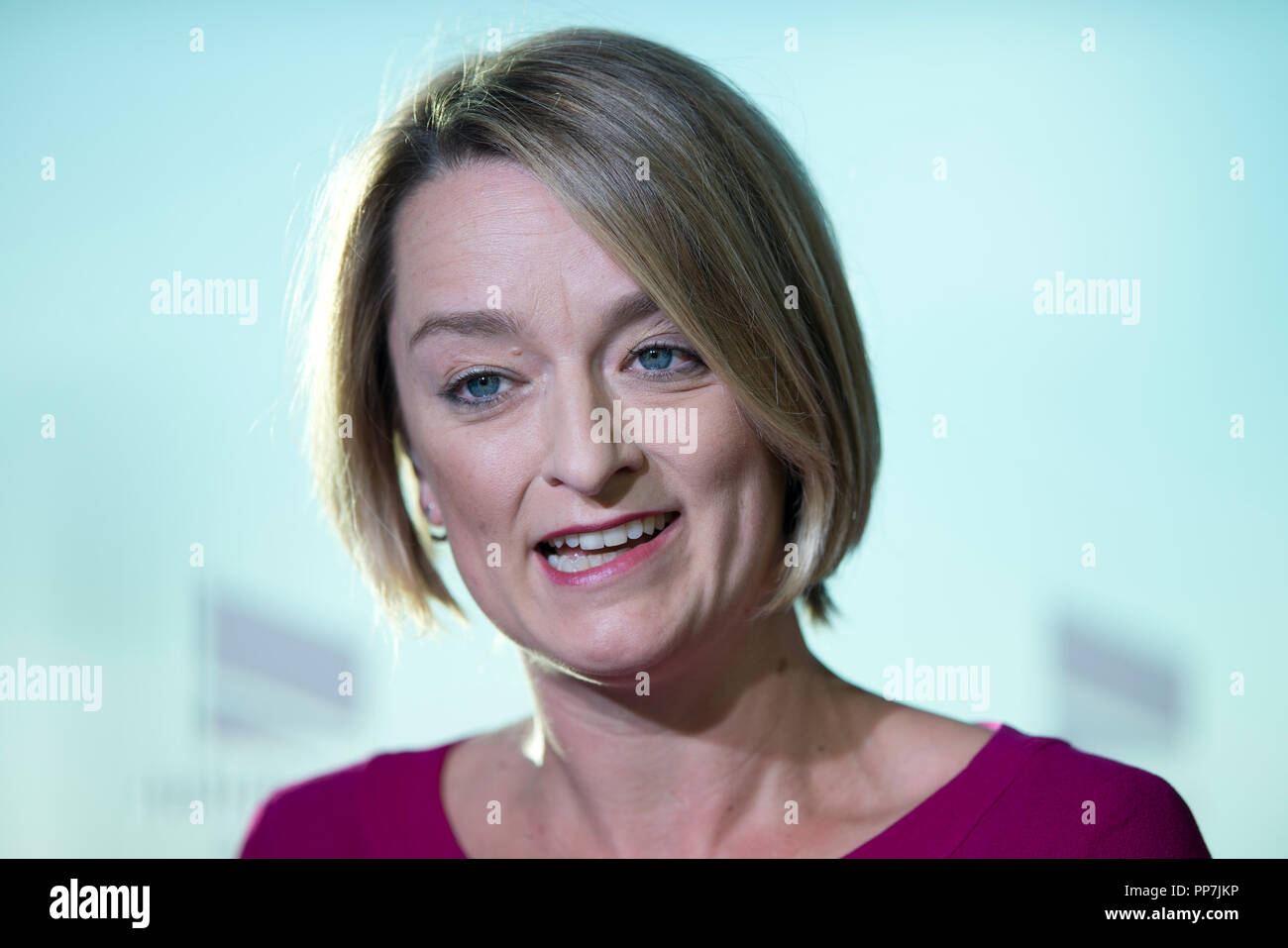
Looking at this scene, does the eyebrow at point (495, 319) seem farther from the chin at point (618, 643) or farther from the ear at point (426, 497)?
the chin at point (618, 643)

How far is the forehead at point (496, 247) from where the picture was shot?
166 centimetres

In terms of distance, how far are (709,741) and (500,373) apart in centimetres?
64

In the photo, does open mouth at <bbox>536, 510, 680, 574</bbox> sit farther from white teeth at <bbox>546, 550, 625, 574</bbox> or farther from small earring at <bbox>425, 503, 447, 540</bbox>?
small earring at <bbox>425, 503, 447, 540</bbox>

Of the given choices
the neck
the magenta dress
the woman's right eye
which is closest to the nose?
the woman's right eye

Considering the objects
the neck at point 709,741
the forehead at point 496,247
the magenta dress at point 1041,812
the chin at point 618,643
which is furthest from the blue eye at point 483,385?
the magenta dress at point 1041,812

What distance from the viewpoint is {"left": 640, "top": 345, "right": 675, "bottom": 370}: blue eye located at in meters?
1.70

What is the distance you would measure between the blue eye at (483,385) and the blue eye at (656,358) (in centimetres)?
21

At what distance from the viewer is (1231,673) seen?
10.4 feet

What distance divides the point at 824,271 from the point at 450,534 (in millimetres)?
691

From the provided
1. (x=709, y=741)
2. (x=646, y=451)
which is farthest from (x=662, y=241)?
(x=709, y=741)

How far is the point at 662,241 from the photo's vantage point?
1669mm

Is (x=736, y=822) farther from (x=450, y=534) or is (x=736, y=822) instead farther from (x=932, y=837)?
(x=450, y=534)

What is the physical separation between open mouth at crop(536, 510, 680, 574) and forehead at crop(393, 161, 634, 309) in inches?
12.1
